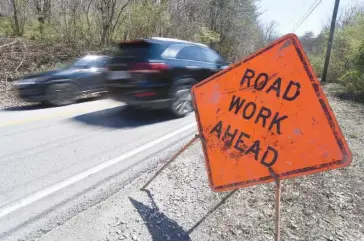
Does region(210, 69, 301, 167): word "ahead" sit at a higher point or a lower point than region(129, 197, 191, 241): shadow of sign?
higher

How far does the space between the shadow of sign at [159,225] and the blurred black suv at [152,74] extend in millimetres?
3270

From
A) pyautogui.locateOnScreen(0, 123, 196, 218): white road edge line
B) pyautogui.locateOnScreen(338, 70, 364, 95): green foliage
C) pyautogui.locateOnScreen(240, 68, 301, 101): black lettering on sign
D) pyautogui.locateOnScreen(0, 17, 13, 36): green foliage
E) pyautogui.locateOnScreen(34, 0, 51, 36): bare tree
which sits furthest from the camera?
pyautogui.locateOnScreen(34, 0, 51, 36): bare tree

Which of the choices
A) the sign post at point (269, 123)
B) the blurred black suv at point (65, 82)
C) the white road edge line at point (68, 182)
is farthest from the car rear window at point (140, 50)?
the sign post at point (269, 123)

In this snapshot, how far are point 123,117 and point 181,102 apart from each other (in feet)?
4.76

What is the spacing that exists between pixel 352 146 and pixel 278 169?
11.3 ft

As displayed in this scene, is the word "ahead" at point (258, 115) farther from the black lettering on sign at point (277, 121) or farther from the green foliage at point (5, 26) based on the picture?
the green foliage at point (5, 26)

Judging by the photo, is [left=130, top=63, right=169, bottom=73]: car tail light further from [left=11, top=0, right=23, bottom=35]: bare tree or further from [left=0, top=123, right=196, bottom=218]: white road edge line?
[left=11, top=0, right=23, bottom=35]: bare tree

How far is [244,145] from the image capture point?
250cm

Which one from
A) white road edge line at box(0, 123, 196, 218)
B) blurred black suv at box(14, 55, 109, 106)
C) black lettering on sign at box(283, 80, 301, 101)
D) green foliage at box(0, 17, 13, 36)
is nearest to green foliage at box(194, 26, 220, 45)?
green foliage at box(0, 17, 13, 36)

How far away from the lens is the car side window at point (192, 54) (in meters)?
6.38

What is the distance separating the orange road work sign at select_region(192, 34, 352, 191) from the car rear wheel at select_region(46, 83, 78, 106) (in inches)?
235

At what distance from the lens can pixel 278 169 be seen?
2.28 metres

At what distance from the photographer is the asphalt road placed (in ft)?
9.09

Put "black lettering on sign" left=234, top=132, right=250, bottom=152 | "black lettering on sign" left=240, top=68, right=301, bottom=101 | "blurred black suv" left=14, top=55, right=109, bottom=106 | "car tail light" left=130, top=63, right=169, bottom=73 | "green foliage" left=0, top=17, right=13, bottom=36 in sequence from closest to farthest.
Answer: "black lettering on sign" left=240, top=68, right=301, bottom=101, "black lettering on sign" left=234, top=132, right=250, bottom=152, "car tail light" left=130, top=63, right=169, bottom=73, "blurred black suv" left=14, top=55, right=109, bottom=106, "green foliage" left=0, top=17, right=13, bottom=36
